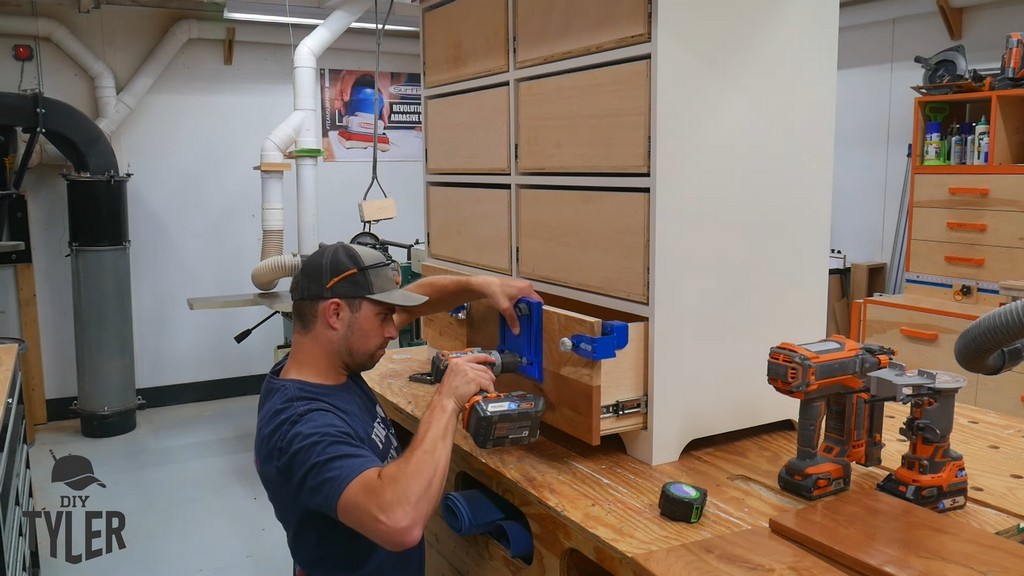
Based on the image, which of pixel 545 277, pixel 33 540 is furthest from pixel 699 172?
pixel 33 540

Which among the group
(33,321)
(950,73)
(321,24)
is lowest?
(33,321)

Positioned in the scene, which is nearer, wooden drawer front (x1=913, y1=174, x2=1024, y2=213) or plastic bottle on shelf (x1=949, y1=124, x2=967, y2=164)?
wooden drawer front (x1=913, y1=174, x2=1024, y2=213)

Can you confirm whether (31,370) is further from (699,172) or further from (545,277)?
(699,172)

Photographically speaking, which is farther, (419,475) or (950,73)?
(950,73)

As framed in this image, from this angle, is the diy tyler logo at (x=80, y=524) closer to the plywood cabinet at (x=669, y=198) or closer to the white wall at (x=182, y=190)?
the white wall at (x=182, y=190)

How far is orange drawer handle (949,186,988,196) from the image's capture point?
3797mm

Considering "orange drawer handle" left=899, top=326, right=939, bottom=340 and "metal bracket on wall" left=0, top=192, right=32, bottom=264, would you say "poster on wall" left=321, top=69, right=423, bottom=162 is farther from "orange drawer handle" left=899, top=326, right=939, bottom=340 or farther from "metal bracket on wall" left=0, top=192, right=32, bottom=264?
"orange drawer handle" left=899, top=326, right=939, bottom=340

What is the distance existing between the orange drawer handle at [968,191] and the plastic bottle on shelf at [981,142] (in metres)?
0.14

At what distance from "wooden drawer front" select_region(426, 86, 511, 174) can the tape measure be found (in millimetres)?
1013

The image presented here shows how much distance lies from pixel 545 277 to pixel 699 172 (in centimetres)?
51

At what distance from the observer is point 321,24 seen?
4.33 meters

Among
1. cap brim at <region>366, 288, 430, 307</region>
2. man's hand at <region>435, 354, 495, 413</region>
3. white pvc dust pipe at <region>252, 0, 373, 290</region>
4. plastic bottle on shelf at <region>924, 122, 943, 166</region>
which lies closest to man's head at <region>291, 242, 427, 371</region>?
cap brim at <region>366, 288, 430, 307</region>

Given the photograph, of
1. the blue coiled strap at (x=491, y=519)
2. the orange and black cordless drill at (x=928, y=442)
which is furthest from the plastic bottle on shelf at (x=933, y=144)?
the blue coiled strap at (x=491, y=519)

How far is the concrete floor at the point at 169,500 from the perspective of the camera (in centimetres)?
304
